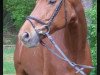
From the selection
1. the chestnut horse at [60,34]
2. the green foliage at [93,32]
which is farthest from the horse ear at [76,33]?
the green foliage at [93,32]

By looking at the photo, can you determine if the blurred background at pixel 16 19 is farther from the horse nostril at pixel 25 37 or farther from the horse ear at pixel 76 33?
the horse nostril at pixel 25 37

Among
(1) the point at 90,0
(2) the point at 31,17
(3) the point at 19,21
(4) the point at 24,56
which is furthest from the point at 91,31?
(2) the point at 31,17

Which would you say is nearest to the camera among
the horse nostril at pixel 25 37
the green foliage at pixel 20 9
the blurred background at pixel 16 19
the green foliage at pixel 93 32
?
the horse nostril at pixel 25 37

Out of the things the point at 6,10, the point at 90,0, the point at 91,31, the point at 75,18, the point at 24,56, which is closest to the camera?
the point at 75,18

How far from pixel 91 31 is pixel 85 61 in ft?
7.52

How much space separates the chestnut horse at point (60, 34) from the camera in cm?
295

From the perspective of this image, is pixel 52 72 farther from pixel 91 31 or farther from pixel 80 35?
pixel 91 31

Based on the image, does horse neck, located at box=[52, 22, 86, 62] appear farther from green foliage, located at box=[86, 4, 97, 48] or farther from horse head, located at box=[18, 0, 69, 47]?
green foliage, located at box=[86, 4, 97, 48]

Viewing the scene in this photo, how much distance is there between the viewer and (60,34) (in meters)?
3.52

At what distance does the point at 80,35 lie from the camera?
11.0ft

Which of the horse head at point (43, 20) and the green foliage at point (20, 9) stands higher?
the green foliage at point (20, 9)

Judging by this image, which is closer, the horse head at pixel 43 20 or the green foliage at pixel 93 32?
the horse head at pixel 43 20

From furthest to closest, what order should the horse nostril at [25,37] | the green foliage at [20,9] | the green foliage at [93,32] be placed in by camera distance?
the green foliage at [20,9] → the green foliage at [93,32] → the horse nostril at [25,37]

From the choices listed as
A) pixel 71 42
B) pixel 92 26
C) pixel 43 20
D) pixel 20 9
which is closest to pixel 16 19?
pixel 20 9
